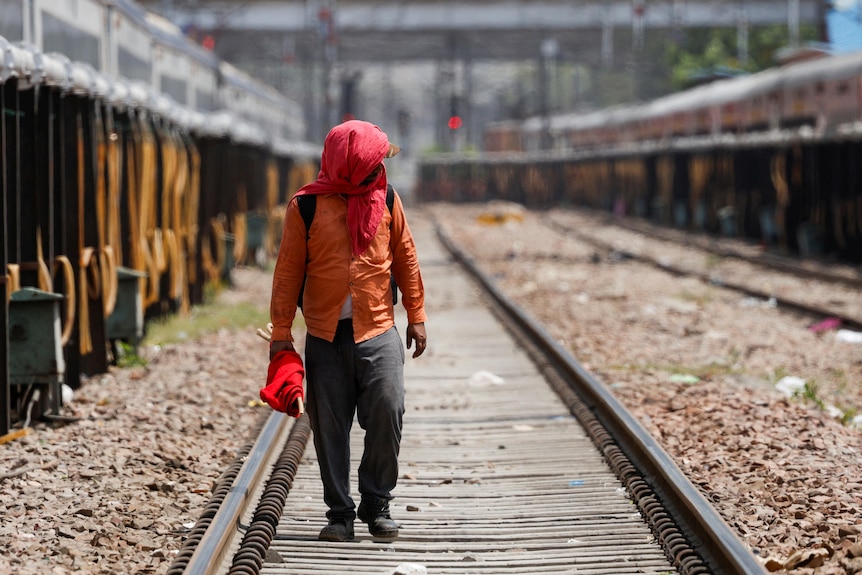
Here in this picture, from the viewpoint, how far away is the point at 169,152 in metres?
13.5

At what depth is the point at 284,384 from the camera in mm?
5434

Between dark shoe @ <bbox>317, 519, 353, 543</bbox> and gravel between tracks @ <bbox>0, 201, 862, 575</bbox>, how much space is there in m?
0.62

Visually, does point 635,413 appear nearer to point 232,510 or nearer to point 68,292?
point 232,510

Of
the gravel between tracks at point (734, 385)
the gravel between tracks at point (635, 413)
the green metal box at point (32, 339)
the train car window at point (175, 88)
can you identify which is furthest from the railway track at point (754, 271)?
the green metal box at point (32, 339)

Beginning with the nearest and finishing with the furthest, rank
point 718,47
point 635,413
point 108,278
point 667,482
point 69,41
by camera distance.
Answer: point 667,482, point 635,413, point 108,278, point 69,41, point 718,47

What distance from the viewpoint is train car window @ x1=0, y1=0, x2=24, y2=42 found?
845cm

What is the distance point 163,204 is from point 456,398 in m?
5.05

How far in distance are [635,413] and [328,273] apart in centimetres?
369

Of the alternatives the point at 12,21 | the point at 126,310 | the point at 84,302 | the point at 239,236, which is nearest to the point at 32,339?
the point at 84,302

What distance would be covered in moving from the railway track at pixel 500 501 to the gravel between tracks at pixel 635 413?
0.27 m

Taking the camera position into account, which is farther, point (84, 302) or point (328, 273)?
point (84, 302)

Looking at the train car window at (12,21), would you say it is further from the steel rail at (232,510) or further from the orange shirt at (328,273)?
the orange shirt at (328,273)

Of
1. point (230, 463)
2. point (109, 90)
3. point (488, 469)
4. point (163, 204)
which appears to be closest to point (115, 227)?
point (109, 90)

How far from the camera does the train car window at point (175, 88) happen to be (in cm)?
1705
